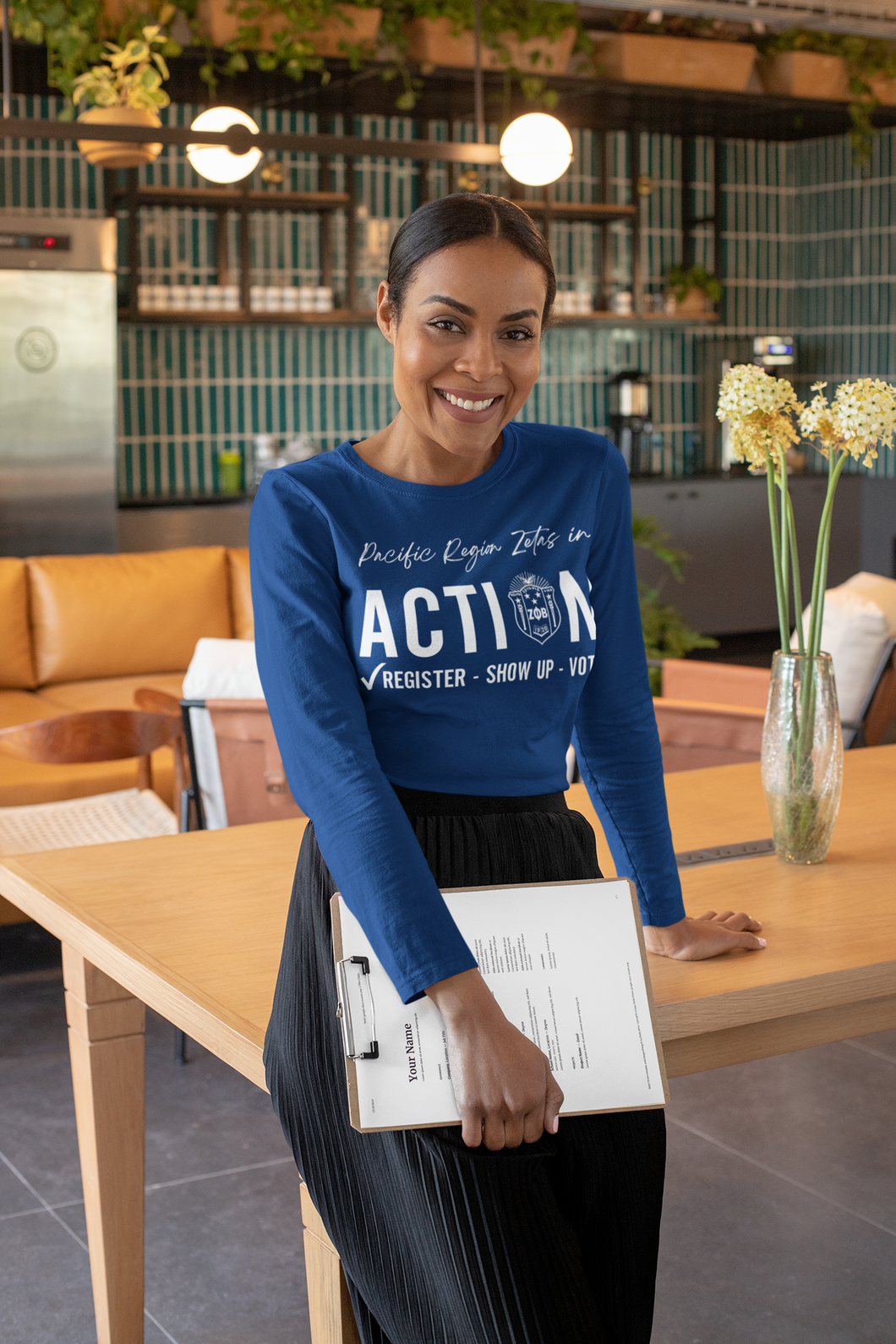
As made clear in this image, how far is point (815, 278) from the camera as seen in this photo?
32.7ft

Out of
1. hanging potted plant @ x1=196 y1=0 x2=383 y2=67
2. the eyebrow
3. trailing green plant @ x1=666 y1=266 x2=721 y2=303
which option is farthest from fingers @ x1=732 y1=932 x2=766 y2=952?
trailing green plant @ x1=666 y1=266 x2=721 y2=303

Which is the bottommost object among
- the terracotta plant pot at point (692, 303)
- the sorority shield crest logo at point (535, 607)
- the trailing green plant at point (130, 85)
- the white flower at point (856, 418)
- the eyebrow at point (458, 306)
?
the sorority shield crest logo at point (535, 607)

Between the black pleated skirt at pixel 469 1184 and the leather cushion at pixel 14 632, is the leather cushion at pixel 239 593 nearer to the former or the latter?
the leather cushion at pixel 14 632

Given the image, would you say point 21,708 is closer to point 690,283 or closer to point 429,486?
point 429,486

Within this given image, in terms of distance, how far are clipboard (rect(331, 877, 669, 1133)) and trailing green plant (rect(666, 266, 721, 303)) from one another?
846cm

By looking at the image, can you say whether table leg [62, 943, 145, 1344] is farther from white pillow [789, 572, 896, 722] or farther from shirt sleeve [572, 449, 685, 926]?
white pillow [789, 572, 896, 722]

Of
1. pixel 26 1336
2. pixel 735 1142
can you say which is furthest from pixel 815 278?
pixel 26 1336

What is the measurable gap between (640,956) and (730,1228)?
57.8 inches

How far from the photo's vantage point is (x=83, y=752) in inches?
140

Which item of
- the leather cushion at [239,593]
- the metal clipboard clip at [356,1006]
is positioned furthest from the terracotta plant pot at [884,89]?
the metal clipboard clip at [356,1006]

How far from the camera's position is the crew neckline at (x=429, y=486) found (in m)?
1.39

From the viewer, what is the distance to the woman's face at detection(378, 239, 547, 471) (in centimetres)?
133

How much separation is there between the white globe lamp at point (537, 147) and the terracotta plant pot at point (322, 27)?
2.41 m

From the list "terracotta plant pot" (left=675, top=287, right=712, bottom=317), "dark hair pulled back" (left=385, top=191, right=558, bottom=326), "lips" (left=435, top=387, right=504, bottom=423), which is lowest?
"lips" (left=435, top=387, right=504, bottom=423)
